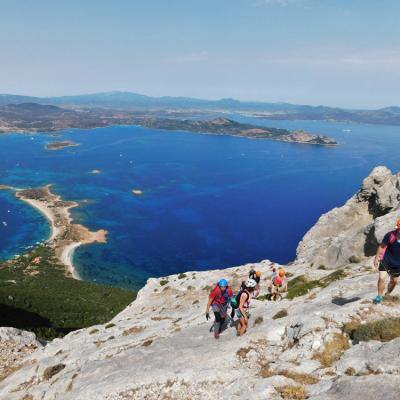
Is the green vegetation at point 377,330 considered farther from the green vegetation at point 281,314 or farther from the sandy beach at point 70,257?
the sandy beach at point 70,257

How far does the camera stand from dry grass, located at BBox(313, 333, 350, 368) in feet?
53.5

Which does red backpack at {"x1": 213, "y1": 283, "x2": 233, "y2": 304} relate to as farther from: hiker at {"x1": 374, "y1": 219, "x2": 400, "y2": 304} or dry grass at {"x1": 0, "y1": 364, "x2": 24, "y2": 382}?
dry grass at {"x1": 0, "y1": 364, "x2": 24, "y2": 382}

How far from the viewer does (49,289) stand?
325 ft

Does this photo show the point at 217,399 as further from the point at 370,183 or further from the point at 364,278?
the point at 370,183

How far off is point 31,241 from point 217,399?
477ft

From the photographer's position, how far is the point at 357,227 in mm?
50156

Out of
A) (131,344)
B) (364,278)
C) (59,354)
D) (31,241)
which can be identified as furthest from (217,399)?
(31,241)

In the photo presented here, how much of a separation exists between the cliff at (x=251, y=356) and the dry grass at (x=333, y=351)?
43mm

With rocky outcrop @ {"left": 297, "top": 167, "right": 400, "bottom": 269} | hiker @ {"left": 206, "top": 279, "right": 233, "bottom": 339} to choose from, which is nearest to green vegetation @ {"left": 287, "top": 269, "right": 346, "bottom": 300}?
rocky outcrop @ {"left": 297, "top": 167, "right": 400, "bottom": 269}

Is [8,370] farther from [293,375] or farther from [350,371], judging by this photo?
[350,371]

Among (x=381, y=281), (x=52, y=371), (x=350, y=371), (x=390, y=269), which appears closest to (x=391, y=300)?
(x=381, y=281)

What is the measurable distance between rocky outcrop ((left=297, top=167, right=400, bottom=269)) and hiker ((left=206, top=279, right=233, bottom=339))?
63.9ft

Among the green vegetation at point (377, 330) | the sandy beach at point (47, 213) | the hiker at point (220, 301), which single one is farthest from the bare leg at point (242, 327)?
the sandy beach at point (47, 213)

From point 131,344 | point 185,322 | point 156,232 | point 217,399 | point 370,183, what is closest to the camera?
point 217,399
